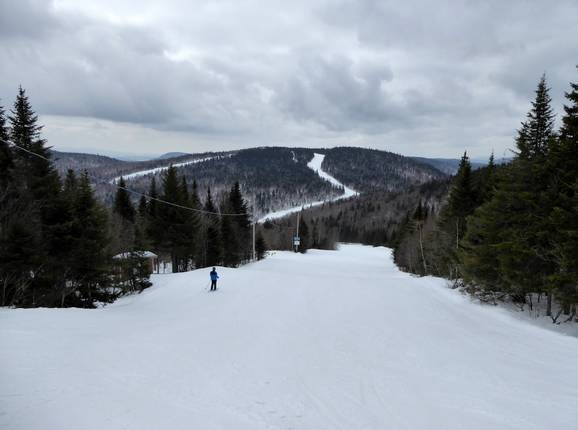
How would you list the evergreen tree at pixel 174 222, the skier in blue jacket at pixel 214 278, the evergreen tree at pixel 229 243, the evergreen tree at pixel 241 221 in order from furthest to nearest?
the evergreen tree at pixel 241 221
the evergreen tree at pixel 229 243
the evergreen tree at pixel 174 222
the skier in blue jacket at pixel 214 278

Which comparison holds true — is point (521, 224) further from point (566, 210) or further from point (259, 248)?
point (259, 248)

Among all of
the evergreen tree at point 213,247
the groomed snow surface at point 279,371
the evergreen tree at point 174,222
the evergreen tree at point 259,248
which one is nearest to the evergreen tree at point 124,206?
the evergreen tree at point 259,248

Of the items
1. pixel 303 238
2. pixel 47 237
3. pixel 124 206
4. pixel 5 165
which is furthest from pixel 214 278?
pixel 303 238

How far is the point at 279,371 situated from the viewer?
26.6ft

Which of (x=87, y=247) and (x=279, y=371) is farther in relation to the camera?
(x=87, y=247)

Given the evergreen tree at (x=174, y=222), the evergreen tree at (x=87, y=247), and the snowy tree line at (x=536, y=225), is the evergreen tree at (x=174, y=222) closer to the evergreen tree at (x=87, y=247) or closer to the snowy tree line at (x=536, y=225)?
the evergreen tree at (x=87, y=247)

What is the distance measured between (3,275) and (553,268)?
77.5 feet

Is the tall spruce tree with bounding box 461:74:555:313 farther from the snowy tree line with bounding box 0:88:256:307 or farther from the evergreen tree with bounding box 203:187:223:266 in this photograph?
the evergreen tree with bounding box 203:187:223:266

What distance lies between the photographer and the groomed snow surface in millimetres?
5938

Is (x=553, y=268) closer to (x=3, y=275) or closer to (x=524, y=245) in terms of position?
(x=524, y=245)

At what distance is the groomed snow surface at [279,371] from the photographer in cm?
594

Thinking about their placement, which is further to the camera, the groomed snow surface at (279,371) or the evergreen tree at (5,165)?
the evergreen tree at (5,165)

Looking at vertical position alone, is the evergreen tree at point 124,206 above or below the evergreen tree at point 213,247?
above

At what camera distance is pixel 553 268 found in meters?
14.4
